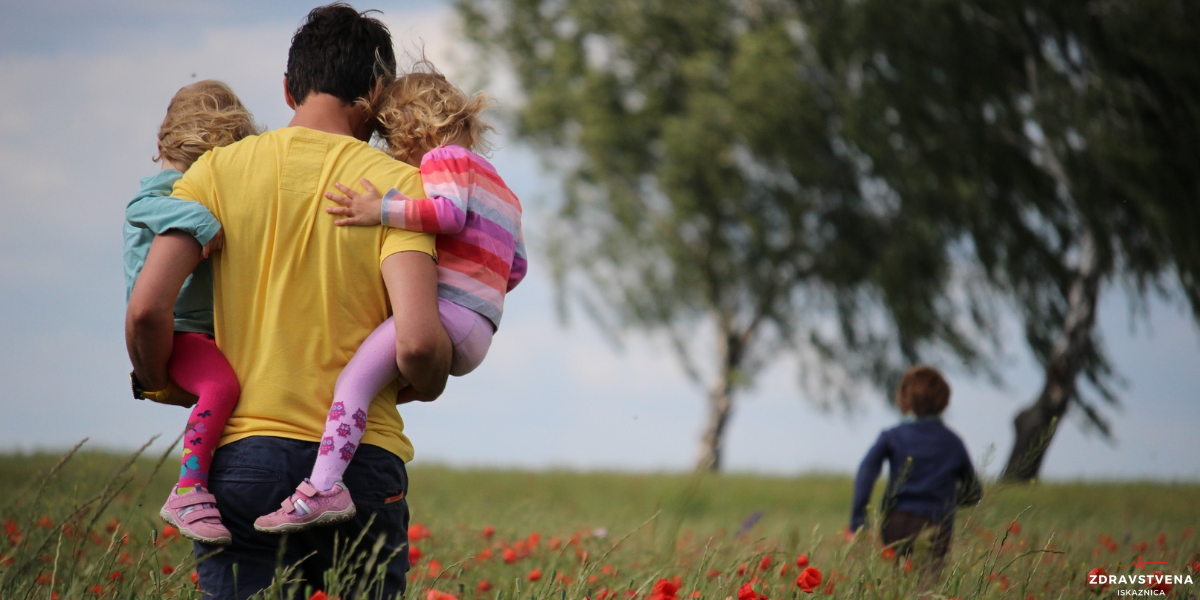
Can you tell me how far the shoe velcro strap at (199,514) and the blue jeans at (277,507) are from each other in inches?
1.2

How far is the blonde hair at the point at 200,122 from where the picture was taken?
243 cm

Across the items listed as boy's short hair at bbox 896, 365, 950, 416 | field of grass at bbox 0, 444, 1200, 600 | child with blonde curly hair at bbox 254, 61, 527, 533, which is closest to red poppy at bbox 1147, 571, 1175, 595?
field of grass at bbox 0, 444, 1200, 600

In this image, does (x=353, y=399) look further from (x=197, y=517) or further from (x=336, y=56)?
(x=336, y=56)

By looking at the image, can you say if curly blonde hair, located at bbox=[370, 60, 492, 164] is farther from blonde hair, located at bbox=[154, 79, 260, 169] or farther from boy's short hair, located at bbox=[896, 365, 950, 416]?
boy's short hair, located at bbox=[896, 365, 950, 416]

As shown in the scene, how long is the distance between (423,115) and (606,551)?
50.9 inches

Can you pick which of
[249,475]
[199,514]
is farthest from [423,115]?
[199,514]

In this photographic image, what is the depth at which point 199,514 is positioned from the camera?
6.66ft

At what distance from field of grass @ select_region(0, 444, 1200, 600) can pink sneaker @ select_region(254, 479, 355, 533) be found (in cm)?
13

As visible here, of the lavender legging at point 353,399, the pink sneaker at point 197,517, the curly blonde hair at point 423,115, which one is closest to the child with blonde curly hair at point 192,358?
the pink sneaker at point 197,517

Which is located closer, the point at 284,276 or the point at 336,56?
the point at 284,276

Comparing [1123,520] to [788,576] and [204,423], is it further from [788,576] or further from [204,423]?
[204,423]

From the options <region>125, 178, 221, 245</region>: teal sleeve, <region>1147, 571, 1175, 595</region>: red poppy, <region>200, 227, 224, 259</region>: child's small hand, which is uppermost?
<region>125, 178, 221, 245</region>: teal sleeve

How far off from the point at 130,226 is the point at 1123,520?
28.9ft

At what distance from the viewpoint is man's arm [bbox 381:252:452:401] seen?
78.7 inches
